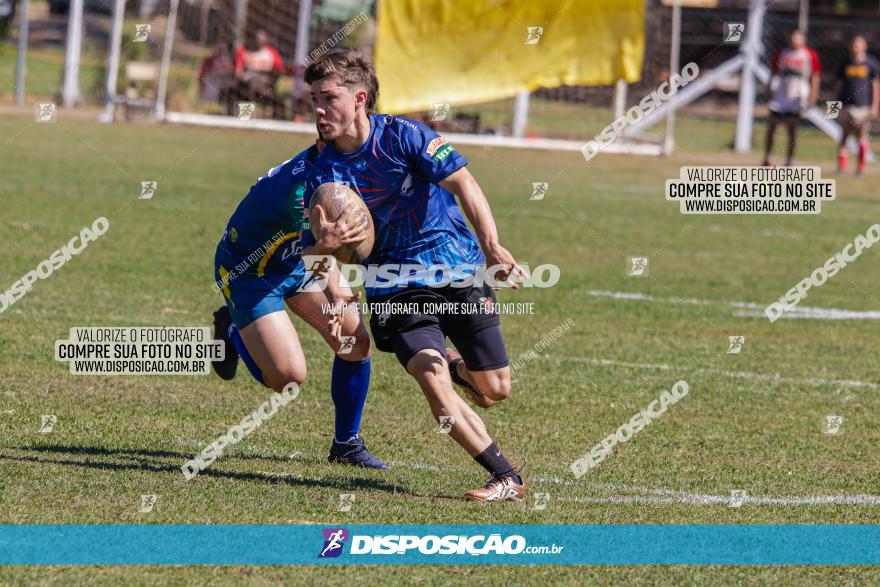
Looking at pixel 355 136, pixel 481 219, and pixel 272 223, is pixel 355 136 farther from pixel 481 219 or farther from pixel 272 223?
pixel 272 223

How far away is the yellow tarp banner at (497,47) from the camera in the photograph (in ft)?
94.8

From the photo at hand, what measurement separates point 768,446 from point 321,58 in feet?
11.3

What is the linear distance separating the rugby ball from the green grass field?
113 cm

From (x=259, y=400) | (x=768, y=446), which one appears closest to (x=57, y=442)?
(x=259, y=400)

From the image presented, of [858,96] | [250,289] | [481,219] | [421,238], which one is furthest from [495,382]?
[858,96]

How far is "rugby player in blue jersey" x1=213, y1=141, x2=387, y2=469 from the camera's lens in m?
7.38

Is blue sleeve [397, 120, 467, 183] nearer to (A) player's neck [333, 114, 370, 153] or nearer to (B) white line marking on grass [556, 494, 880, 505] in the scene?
(A) player's neck [333, 114, 370, 153]

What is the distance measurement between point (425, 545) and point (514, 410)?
3015 millimetres

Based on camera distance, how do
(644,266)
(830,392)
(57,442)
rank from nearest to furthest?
(57,442), (830,392), (644,266)

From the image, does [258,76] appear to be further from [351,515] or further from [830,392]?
[351,515]

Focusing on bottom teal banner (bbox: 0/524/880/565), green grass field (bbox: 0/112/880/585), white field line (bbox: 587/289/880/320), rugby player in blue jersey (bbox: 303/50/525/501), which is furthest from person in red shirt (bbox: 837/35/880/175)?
bottom teal banner (bbox: 0/524/880/565)

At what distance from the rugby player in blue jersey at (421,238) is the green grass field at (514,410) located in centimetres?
49

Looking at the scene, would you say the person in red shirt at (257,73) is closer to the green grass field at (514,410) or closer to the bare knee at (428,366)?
the green grass field at (514,410)

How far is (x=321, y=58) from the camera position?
6.70 meters
